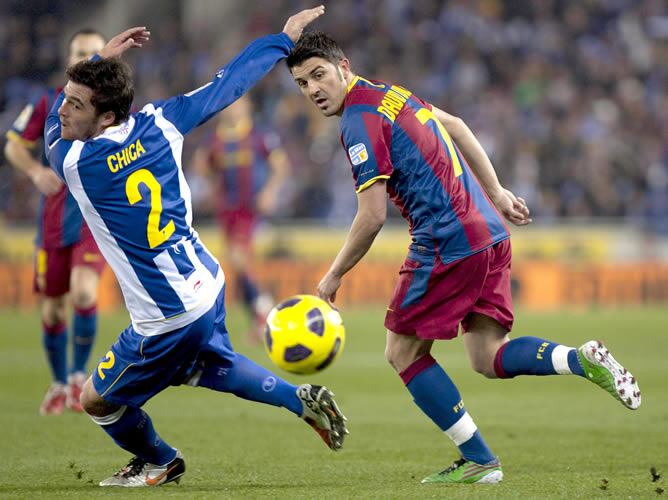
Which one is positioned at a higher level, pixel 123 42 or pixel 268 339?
pixel 123 42

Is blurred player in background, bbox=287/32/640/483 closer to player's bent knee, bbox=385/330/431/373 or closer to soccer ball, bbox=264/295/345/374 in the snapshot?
player's bent knee, bbox=385/330/431/373

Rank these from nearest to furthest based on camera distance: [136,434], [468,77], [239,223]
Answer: [136,434] → [239,223] → [468,77]

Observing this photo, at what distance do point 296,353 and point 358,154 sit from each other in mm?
1003

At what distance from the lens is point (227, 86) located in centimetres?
527

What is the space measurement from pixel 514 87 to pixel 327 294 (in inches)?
693

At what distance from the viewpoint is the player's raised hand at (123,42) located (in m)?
5.58

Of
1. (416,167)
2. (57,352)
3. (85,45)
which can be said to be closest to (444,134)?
(416,167)

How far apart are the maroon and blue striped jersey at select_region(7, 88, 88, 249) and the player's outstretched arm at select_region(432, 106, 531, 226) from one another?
344 cm

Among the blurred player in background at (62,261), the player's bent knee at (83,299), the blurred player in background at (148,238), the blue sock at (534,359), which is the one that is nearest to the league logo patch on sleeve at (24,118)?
the blurred player in background at (62,261)

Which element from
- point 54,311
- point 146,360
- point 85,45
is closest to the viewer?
point 146,360

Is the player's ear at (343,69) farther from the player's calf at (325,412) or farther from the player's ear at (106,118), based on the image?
the player's calf at (325,412)

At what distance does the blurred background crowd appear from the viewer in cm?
2005

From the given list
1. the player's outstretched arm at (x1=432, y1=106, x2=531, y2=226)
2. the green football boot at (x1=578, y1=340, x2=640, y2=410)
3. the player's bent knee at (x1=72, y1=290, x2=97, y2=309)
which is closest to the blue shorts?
the player's outstretched arm at (x1=432, y1=106, x2=531, y2=226)

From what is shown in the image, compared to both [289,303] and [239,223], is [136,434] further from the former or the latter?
[239,223]
